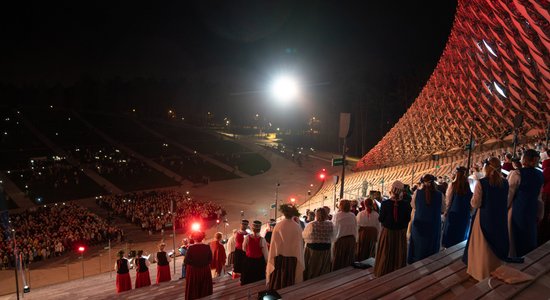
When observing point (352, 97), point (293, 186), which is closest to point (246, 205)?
point (293, 186)

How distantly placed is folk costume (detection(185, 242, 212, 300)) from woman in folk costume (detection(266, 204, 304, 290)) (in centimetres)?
117

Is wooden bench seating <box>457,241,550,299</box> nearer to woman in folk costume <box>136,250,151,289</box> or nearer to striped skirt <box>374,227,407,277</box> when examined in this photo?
striped skirt <box>374,227,407,277</box>

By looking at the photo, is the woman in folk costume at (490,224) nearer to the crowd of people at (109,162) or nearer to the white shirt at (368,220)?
the white shirt at (368,220)

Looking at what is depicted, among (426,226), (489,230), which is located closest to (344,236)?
(426,226)

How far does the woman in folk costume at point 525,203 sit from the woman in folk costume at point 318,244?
224 cm

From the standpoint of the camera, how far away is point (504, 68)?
723 inches

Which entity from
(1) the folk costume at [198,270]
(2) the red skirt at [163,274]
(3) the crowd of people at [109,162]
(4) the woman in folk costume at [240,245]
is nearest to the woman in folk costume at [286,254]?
(1) the folk costume at [198,270]

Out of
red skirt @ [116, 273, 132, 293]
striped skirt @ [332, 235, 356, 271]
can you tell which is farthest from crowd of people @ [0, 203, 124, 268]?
striped skirt @ [332, 235, 356, 271]

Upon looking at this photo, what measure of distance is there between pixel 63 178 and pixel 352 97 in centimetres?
4420

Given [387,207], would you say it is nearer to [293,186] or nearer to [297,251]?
[297,251]

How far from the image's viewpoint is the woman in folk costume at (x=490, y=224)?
4.04m

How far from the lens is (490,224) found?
4.09m

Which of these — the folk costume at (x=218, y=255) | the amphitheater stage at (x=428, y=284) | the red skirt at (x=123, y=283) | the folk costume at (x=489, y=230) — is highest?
the folk costume at (x=489, y=230)

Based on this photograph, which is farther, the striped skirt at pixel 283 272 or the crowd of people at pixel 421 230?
the striped skirt at pixel 283 272
